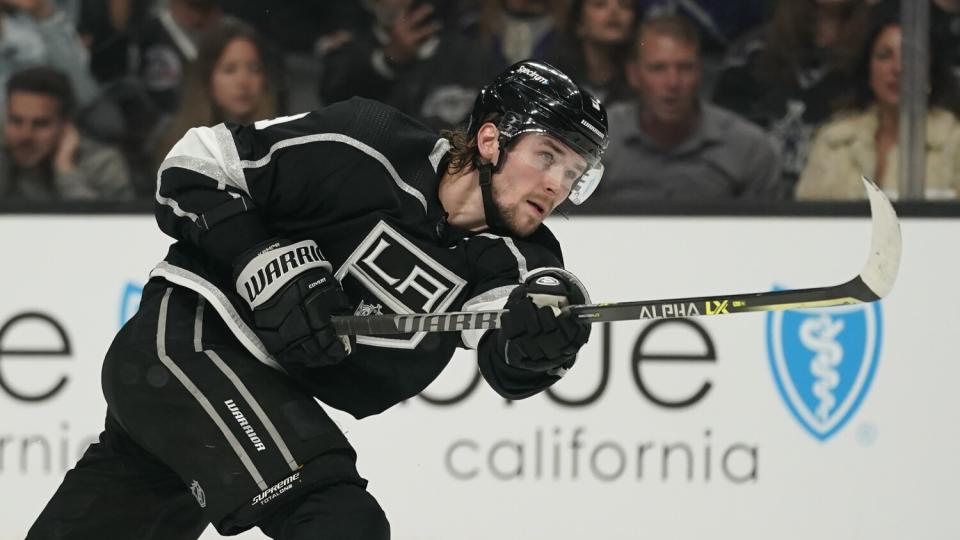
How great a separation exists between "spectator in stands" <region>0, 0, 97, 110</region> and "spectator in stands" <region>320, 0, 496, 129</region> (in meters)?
0.88

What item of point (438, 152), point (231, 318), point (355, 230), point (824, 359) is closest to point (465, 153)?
point (438, 152)

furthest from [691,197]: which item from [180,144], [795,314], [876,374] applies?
[180,144]

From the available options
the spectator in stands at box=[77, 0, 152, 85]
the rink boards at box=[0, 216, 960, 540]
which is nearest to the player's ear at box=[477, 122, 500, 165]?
the rink boards at box=[0, 216, 960, 540]

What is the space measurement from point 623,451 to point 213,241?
6.64 ft

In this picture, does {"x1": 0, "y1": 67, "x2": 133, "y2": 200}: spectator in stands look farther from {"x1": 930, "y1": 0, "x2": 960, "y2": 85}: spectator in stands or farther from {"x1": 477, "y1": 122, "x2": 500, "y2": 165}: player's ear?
{"x1": 930, "y1": 0, "x2": 960, "y2": 85}: spectator in stands

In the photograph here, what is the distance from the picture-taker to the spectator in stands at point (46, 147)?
511cm

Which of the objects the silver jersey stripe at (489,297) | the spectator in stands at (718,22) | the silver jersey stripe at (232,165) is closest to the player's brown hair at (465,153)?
the silver jersey stripe at (489,297)

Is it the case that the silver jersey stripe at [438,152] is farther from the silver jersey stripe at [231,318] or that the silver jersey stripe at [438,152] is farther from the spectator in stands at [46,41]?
the spectator in stands at [46,41]

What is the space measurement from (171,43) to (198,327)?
244cm

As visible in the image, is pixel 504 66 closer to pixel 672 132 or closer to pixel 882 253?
pixel 672 132

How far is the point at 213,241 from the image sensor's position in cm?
294

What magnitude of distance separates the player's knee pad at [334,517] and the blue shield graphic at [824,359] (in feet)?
7.19

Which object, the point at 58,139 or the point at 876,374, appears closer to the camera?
the point at 876,374

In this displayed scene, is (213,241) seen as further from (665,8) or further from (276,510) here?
(665,8)
